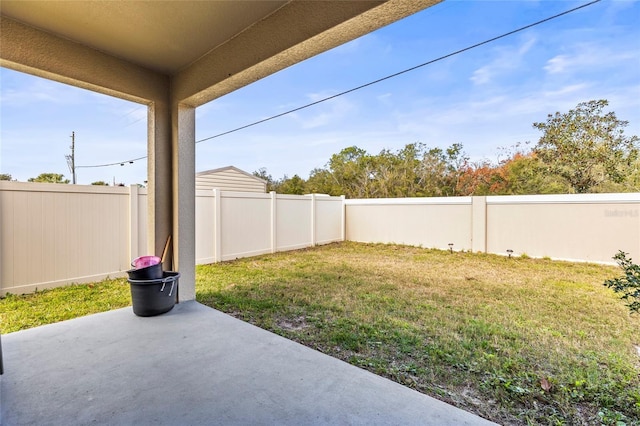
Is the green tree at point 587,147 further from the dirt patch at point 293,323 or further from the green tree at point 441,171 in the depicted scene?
the dirt patch at point 293,323

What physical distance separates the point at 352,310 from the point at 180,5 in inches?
130

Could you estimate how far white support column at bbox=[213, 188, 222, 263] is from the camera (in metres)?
6.21

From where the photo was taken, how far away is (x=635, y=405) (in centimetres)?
173

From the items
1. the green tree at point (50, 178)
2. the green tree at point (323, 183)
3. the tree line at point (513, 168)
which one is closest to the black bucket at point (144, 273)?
the tree line at point (513, 168)

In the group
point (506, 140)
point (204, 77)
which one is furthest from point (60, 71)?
point (506, 140)

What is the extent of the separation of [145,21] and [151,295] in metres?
2.50

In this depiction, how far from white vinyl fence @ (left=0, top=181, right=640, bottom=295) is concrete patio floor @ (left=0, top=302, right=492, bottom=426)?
1.87 metres

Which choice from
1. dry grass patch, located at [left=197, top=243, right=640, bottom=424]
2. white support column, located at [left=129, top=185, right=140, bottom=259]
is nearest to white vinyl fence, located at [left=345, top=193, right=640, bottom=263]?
dry grass patch, located at [left=197, top=243, right=640, bottom=424]

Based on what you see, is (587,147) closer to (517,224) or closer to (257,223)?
(517,224)

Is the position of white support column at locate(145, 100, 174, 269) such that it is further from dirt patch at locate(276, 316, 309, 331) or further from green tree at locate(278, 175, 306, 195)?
green tree at locate(278, 175, 306, 195)

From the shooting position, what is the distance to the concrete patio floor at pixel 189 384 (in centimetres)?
151

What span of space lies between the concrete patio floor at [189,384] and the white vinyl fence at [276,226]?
→ 1868 mm

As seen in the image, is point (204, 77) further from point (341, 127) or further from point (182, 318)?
point (341, 127)

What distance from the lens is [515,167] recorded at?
30.6ft
